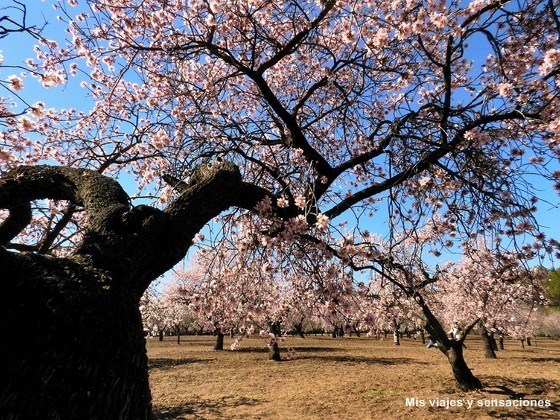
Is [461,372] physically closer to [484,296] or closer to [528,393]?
[528,393]

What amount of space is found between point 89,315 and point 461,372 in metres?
10.7

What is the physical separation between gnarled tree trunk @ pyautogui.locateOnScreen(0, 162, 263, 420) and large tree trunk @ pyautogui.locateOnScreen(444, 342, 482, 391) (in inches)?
386

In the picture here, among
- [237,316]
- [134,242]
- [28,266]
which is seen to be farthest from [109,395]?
[237,316]

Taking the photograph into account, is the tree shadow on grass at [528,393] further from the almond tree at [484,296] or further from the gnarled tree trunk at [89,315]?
the gnarled tree trunk at [89,315]

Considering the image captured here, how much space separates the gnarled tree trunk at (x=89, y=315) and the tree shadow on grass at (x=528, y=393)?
8.40m

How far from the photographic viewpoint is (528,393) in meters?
8.77

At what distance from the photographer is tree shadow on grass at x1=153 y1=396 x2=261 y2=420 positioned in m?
7.57

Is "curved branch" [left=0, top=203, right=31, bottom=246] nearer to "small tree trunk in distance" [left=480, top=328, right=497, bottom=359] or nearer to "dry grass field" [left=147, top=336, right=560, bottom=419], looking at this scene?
"dry grass field" [left=147, top=336, right=560, bottom=419]

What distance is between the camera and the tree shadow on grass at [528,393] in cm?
730

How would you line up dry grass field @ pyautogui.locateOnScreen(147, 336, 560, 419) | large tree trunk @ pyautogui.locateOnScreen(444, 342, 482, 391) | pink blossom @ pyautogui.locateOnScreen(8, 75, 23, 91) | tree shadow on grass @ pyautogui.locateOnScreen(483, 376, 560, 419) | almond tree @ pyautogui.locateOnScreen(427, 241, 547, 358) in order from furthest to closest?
1. large tree trunk @ pyautogui.locateOnScreen(444, 342, 482, 391)
2. dry grass field @ pyautogui.locateOnScreen(147, 336, 560, 419)
3. tree shadow on grass @ pyautogui.locateOnScreen(483, 376, 560, 419)
4. almond tree @ pyautogui.locateOnScreen(427, 241, 547, 358)
5. pink blossom @ pyautogui.locateOnScreen(8, 75, 23, 91)

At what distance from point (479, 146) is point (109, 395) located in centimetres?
484

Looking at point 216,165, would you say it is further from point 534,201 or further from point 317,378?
point 317,378

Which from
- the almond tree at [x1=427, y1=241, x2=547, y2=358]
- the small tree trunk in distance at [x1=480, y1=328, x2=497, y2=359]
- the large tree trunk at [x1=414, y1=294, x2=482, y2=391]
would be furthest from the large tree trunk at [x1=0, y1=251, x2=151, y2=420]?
the small tree trunk in distance at [x1=480, y1=328, x2=497, y2=359]

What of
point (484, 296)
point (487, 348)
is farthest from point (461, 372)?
point (487, 348)
